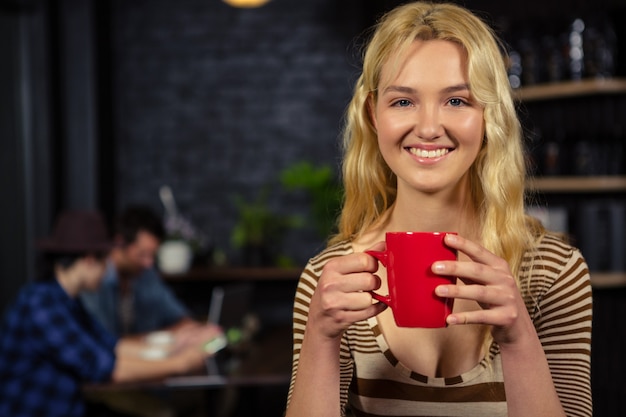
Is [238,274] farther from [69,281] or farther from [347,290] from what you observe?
[347,290]

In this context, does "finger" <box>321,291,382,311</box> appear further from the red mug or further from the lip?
the lip

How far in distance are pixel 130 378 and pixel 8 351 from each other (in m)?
0.47

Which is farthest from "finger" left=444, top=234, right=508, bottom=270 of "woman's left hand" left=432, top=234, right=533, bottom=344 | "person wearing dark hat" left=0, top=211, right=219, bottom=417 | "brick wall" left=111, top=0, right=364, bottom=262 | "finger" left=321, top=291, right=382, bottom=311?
"brick wall" left=111, top=0, right=364, bottom=262

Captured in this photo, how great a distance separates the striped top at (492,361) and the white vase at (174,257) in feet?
14.4

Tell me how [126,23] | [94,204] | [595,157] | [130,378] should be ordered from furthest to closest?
[126,23] < [94,204] < [595,157] < [130,378]

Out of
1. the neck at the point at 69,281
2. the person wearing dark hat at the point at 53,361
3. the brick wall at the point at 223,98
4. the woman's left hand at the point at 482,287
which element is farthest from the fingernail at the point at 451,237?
the brick wall at the point at 223,98

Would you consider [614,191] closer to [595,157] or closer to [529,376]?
[595,157]

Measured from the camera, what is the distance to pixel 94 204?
5.65m

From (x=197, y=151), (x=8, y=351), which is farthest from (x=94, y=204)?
(x=8, y=351)

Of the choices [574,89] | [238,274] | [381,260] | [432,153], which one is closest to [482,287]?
[381,260]

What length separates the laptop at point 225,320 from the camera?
3469 millimetres

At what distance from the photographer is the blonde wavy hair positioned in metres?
1.18

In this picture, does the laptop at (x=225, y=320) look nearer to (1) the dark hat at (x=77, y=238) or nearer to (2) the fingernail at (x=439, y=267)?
(1) the dark hat at (x=77, y=238)

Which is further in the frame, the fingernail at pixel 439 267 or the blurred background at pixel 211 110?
the blurred background at pixel 211 110
